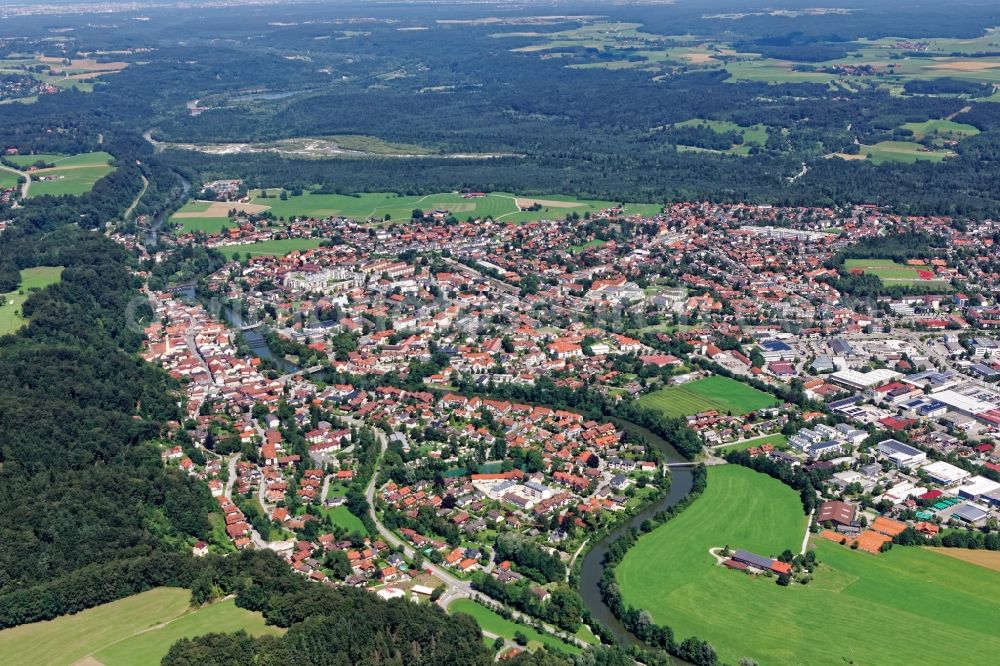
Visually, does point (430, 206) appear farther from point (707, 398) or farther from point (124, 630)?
point (124, 630)

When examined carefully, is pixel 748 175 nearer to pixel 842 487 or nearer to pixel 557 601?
pixel 842 487

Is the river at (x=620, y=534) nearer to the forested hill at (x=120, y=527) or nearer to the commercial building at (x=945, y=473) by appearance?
the forested hill at (x=120, y=527)

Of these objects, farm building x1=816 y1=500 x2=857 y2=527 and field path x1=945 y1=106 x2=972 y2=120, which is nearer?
farm building x1=816 y1=500 x2=857 y2=527

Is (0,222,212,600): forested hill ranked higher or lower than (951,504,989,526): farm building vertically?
higher

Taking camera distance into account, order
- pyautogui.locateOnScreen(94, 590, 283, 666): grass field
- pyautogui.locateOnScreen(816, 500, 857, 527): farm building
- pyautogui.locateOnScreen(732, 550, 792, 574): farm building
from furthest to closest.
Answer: pyautogui.locateOnScreen(816, 500, 857, 527): farm building < pyautogui.locateOnScreen(732, 550, 792, 574): farm building < pyautogui.locateOnScreen(94, 590, 283, 666): grass field

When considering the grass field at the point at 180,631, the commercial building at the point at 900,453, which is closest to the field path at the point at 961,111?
the commercial building at the point at 900,453

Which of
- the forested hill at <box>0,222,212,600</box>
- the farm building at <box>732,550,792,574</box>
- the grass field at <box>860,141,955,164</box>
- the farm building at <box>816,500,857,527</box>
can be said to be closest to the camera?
the farm building at <box>732,550,792,574</box>

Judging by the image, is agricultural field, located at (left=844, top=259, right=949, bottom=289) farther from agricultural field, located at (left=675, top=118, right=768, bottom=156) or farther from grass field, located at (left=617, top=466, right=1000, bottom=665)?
agricultural field, located at (left=675, top=118, right=768, bottom=156)

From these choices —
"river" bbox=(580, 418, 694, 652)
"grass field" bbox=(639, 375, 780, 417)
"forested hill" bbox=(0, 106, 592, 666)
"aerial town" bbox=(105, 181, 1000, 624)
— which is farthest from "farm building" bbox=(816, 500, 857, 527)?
"forested hill" bbox=(0, 106, 592, 666)
